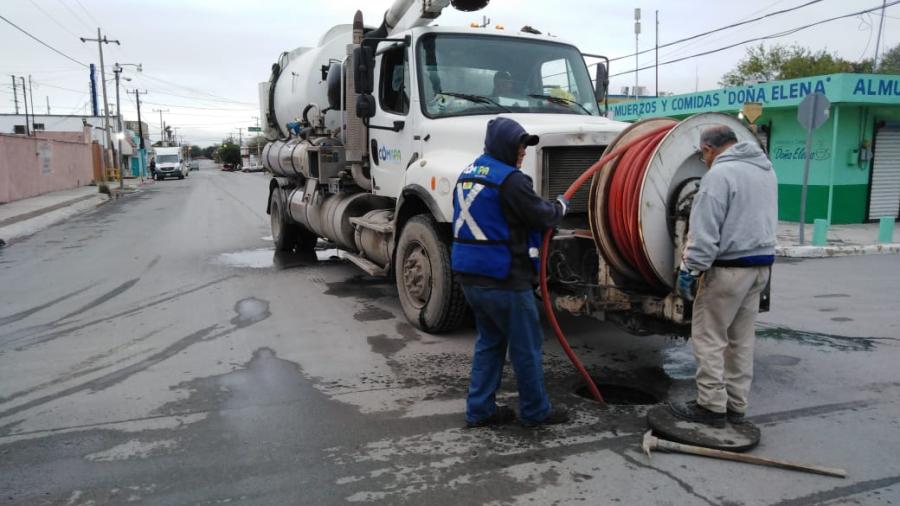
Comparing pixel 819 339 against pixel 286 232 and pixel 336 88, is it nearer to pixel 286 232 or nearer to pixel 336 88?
pixel 336 88

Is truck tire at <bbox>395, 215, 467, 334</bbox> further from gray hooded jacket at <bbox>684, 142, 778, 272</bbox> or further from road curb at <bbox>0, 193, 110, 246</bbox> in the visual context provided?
road curb at <bbox>0, 193, 110, 246</bbox>

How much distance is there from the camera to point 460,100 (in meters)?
6.36

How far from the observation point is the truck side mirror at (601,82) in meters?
7.29

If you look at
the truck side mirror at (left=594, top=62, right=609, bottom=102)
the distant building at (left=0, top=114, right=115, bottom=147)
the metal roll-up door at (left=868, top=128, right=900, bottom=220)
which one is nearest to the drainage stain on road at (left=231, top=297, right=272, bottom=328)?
the truck side mirror at (left=594, top=62, right=609, bottom=102)

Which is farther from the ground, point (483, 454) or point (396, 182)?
point (396, 182)

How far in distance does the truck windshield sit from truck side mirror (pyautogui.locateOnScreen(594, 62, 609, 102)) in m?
0.45

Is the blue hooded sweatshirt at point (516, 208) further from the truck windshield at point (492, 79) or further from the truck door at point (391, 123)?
the truck door at point (391, 123)

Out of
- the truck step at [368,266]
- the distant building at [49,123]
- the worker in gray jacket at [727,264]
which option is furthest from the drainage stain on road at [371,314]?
the distant building at [49,123]

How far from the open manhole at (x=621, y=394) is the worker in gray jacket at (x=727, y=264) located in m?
0.55

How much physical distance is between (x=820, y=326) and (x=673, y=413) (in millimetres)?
3386

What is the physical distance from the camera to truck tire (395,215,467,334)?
606cm

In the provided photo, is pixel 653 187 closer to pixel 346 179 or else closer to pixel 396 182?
pixel 396 182

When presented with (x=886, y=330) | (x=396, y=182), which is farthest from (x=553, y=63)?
(x=886, y=330)

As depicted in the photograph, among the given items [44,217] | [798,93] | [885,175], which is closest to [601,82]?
[798,93]
